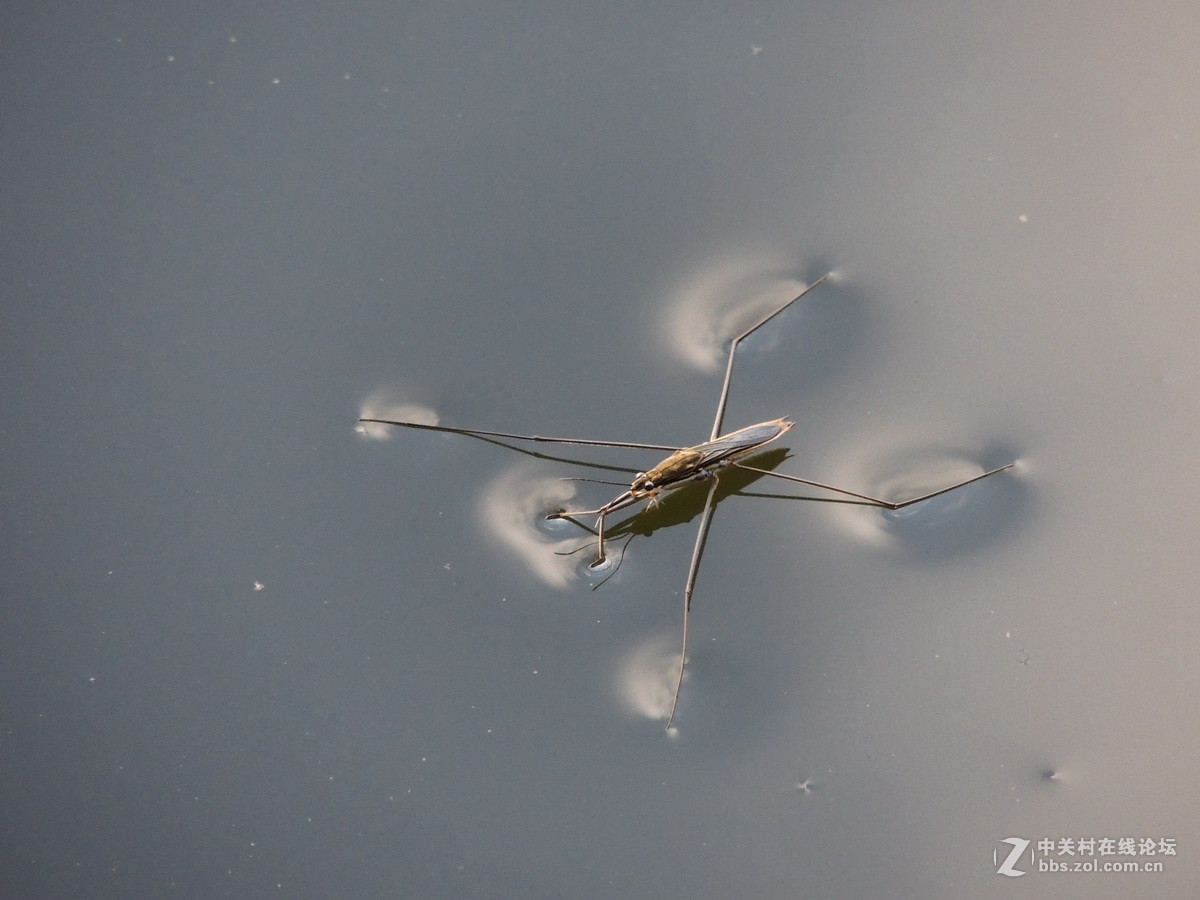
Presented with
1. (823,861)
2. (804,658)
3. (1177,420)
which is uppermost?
(1177,420)

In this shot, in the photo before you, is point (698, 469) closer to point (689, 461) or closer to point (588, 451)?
point (689, 461)

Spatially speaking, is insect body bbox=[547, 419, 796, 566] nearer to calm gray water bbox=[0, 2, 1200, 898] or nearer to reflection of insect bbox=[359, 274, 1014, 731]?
reflection of insect bbox=[359, 274, 1014, 731]

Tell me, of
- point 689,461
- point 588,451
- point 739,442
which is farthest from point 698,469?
point 588,451

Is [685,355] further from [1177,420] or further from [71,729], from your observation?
[71,729]

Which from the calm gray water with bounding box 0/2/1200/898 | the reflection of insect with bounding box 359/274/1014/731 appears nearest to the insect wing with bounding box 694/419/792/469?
the reflection of insect with bounding box 359/274/1014/731

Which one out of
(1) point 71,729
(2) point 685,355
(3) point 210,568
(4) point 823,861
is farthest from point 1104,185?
(1) point 71,729
